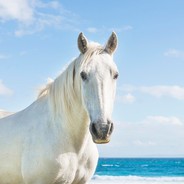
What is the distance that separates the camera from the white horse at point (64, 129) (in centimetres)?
292

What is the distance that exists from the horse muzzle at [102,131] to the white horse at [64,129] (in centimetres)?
15

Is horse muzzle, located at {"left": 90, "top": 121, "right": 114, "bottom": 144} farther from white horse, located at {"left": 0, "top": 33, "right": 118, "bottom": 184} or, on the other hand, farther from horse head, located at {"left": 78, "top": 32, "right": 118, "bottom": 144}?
white horse, located at {"left": 0, "top": 33, "right": 118, "bottom": 184}

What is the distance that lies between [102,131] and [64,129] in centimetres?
69

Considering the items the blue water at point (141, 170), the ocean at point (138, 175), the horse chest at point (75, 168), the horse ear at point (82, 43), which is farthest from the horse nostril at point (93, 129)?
the blue water at point (141, 170)

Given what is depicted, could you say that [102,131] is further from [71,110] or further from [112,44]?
[112,44]

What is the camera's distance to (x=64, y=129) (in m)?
3.27

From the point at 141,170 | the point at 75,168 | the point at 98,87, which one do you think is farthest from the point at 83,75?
the point at 141,170

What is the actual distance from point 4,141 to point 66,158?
0.70 metres

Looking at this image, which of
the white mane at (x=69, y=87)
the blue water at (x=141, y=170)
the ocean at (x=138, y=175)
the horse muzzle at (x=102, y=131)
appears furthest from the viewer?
the blue water at (x=141, y=170)

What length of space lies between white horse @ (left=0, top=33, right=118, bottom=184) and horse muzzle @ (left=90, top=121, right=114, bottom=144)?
0.15 metres

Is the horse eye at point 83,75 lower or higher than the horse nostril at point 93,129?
higher

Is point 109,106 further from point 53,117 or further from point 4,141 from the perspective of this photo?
point 4,141

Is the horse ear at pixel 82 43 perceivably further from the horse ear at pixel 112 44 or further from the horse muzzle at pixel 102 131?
the horse muzzle at pixel 102 131

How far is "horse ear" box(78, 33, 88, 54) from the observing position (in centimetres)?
311
